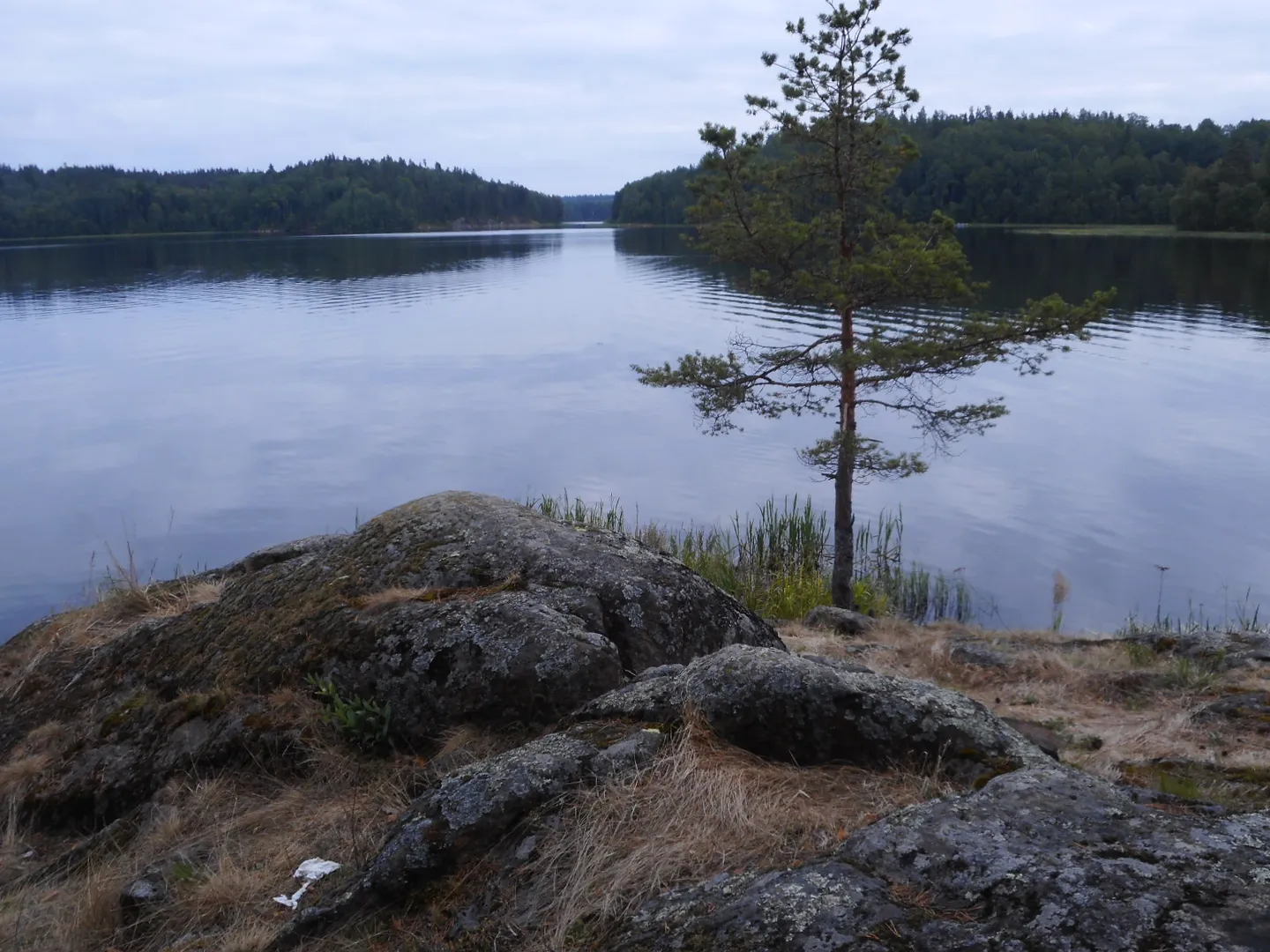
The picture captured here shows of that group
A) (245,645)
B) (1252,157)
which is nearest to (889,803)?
(245,645)

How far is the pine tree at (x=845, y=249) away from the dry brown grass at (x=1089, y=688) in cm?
389

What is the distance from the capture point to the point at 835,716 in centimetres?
318

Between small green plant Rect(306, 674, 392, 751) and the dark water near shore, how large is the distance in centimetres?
1297

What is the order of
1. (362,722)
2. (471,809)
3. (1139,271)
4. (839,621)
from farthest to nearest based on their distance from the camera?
1. (1139,271)
2. (839,621)
3. (362,722)
4. (471,809)

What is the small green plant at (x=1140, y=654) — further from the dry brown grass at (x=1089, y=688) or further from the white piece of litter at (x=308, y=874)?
the white piece of litter at (x=308, y=874)

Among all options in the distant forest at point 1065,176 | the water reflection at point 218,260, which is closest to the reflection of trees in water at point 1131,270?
the distant forest at point 1065,176

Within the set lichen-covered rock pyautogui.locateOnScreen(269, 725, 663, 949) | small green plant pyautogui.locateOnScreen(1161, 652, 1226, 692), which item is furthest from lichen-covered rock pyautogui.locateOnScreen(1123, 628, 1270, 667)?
lichen-covered rock pyautogui.locateOnScreen(269, 725, 663, 949)

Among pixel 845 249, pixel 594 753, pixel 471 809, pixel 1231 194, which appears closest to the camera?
pixel 471 809

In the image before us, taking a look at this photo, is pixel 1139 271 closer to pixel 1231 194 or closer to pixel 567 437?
pixel 1231 194

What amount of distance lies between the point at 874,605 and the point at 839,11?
840 cm

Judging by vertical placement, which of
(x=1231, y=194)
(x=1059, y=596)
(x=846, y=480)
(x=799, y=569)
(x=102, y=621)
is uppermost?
(x=1231, y=194)

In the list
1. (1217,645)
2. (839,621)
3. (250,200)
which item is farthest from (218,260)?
(1217,645)

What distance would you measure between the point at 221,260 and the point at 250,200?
244ft

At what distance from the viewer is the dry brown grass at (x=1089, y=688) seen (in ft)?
Answer: 15.9
